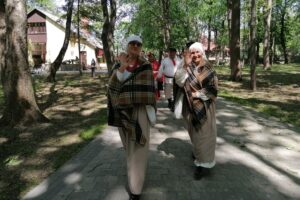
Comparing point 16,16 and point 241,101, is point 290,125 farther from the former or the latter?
point 16,16

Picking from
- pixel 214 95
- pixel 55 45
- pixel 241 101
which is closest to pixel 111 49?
pixel 241 101

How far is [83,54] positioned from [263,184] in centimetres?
6211

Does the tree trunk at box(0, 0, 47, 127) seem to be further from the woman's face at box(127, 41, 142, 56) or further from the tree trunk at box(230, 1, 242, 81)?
the tree trunk at box(230, 1, 242, 81)

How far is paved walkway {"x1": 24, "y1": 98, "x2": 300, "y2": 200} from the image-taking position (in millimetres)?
4789

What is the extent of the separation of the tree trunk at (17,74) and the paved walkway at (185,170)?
2.15 m

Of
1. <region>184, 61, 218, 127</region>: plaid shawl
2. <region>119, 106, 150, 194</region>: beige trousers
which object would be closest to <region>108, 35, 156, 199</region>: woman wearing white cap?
<region>119, 106, 150, 194</region>: beige trousers

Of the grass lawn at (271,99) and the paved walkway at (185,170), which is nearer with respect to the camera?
the paved walkway at (185,170)

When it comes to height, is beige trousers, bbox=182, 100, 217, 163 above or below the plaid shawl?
below

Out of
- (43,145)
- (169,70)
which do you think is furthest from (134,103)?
(169,70)

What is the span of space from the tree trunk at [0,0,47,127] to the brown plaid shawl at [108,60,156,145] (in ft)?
15.8

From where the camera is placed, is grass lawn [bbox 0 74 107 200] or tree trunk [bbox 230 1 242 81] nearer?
grass lawn [bbox 0 74 107 200]

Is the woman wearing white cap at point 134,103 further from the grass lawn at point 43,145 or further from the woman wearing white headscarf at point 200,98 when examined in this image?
the grass lawn at point 43,145

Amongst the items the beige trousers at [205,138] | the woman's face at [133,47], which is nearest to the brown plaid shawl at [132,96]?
the woman's face at [133,47]

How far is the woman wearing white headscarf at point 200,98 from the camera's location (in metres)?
5.14
